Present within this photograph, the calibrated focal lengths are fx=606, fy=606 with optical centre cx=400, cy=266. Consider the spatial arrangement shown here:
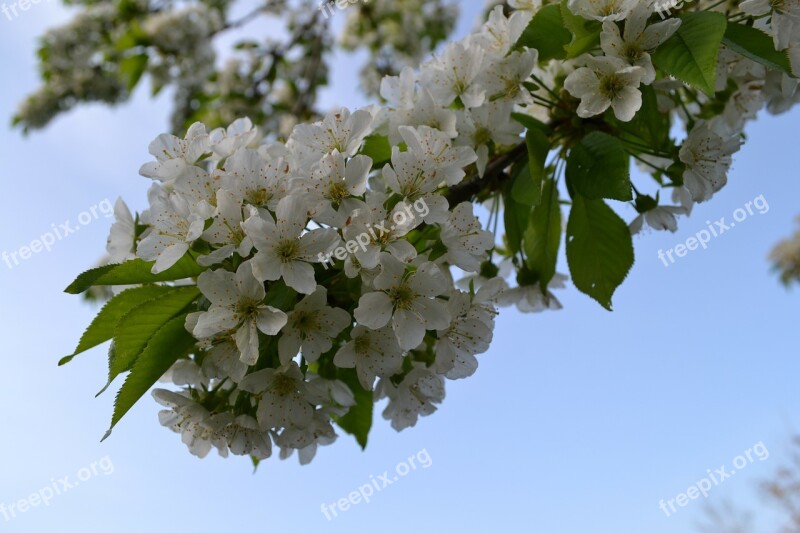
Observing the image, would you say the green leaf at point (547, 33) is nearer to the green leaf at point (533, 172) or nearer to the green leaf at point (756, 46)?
the green leaf at point (533, 172)

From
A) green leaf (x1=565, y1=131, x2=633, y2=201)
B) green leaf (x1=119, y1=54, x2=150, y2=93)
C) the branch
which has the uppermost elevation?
green leaf (x1=119, y1=54, x2=150, y2=93)

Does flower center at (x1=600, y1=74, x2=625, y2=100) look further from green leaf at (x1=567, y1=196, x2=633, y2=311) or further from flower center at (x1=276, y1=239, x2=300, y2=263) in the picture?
flower center at (x1=276, y1=239, x2=300, y2=263)

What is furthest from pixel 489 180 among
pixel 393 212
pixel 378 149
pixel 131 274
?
pixel 131 274

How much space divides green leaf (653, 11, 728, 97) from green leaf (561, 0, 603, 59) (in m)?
0.13

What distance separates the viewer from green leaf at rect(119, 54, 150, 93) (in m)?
4.60

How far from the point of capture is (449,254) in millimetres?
1159

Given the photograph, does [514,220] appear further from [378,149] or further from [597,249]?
[378,149]

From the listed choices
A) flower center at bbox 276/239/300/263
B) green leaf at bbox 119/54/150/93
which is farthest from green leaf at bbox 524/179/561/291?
green leaf at bbox 119/54/150/93

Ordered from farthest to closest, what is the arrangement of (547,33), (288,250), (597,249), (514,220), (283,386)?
1. (514,220)
2. (597,249)
3. (547,33)
4. (283,386)
5. (288,250)

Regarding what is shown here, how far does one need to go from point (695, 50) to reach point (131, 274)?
3.76ft

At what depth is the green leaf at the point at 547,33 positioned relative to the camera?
1.28 metres

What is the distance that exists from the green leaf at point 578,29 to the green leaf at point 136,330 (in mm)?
936

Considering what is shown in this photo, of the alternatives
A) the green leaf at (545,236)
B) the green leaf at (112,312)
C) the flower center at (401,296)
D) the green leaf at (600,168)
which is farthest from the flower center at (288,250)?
the green leaf at (545,236)

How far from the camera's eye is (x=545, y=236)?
61.3 inches
